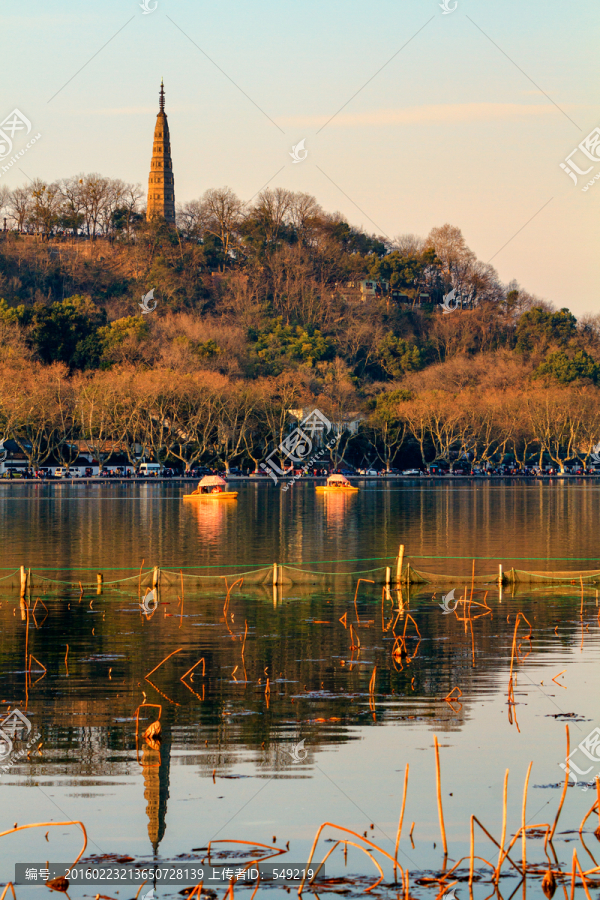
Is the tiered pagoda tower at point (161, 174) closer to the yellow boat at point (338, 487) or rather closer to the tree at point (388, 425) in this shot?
the tree at point (388, 425)

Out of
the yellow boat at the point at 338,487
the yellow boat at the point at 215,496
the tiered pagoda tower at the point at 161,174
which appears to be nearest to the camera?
the yellow boat at the point at 215,496

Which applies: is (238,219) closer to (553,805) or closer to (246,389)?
(246,389)

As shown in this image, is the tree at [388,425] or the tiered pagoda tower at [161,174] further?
the tiered pagoda tower at [161,174]

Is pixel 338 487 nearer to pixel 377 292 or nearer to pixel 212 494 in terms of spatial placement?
pixel 212 494

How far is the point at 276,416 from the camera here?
102 meters

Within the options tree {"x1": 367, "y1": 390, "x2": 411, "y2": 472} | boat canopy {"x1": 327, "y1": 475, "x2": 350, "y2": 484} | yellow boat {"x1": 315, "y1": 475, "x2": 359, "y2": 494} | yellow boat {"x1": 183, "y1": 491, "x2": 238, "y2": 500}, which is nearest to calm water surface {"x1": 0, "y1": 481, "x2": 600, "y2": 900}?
yellow boat {"x1": 183, "y1": 491, "x2": 238, "y2": 500}

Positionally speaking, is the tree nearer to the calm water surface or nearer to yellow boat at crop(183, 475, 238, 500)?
yellow boat at crop(183, 475, 238, 500)

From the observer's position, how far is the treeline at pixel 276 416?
93.6 meters

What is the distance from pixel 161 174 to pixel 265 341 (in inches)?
2199

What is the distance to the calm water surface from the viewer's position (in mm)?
10320

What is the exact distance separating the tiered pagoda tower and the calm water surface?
149m

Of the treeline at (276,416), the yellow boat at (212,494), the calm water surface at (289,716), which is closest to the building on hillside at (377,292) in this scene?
the treeline at (276,416)

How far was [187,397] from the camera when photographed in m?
95.7

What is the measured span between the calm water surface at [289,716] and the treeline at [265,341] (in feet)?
217
